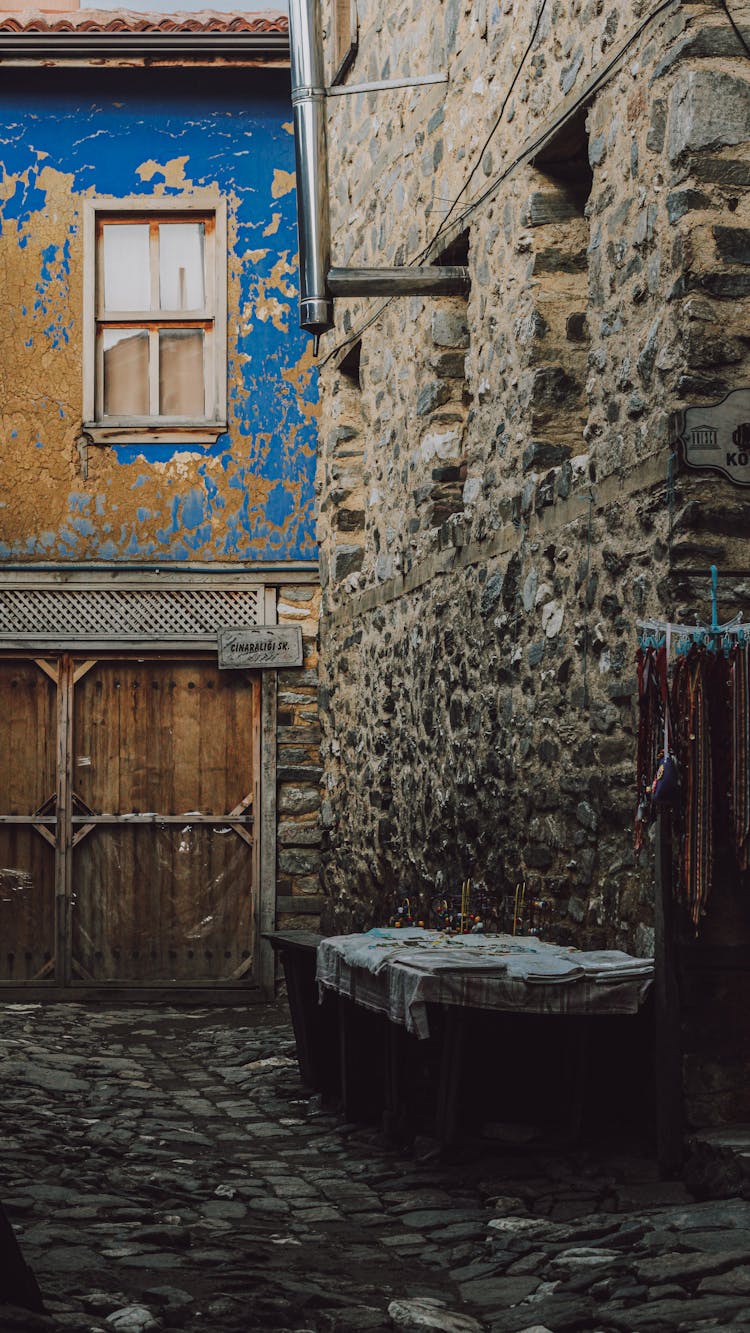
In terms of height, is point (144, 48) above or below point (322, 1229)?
above

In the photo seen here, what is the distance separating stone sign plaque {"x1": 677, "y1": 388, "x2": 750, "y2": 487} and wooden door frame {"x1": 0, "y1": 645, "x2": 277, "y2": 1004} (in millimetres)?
6171

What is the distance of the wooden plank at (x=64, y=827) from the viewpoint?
11.2 meters

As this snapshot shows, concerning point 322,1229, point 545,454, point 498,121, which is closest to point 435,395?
point 498,121

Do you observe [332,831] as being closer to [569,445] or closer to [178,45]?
[569,445]

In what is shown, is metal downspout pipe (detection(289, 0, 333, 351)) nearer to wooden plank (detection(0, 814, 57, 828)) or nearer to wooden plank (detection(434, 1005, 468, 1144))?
wooden plank (detection(434, 1005, 468, 1144))

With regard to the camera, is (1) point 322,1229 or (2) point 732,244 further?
(2) point 732,244

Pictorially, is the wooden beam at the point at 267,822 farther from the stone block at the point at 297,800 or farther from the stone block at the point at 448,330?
the stone block at the point at 448,330

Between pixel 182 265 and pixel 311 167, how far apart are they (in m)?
3.81

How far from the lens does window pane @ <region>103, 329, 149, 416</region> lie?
11.3m

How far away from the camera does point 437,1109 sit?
233 inches

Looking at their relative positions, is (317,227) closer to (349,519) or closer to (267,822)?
(349,519)

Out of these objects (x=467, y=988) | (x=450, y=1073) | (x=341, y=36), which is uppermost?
(x=341, y=36)

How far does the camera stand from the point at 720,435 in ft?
17.6

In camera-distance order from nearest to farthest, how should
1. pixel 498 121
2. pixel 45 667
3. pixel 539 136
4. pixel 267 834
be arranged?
pixel 539 136, pixel 498 121, pixel 267 834, pixel 45 667
